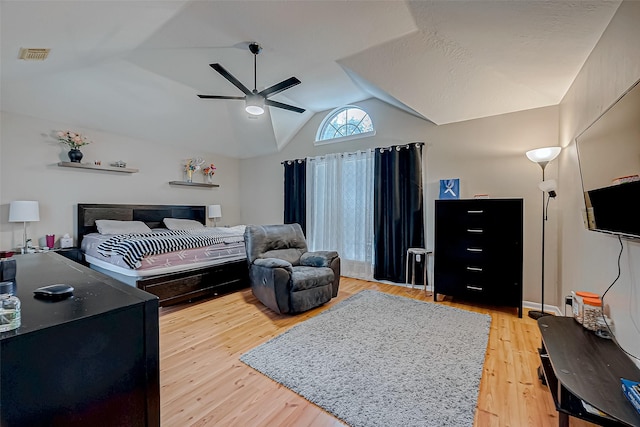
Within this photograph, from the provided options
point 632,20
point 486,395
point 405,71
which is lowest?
point 486,395

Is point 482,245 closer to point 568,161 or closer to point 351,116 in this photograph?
point 568,161

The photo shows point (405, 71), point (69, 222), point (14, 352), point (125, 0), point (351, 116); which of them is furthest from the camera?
point (351, 116)

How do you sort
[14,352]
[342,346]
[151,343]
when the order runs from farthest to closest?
[342,346] → [151,343] → [14,352]

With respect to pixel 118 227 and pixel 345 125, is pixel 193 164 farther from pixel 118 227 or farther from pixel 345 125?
pixel 345 125

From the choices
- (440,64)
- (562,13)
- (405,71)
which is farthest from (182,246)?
(562,13)

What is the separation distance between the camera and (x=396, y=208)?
4.07 metres

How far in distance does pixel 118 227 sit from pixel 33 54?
2347mm

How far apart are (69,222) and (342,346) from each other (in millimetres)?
4399

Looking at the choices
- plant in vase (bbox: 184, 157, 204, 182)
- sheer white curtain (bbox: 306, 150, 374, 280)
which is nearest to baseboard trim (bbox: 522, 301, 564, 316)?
sheer white curtain (bbox: 306, 150, 374, 280)

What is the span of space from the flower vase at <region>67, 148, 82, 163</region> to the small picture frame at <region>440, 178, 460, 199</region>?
5196 millimetres

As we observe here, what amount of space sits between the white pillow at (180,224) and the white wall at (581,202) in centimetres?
510

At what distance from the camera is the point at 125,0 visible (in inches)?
82.6

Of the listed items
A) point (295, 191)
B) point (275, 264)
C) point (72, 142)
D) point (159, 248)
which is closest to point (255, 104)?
point (275, 264)

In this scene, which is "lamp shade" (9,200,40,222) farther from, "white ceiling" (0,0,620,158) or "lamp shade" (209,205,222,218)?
"lamp shade" (209,205,222,218)
